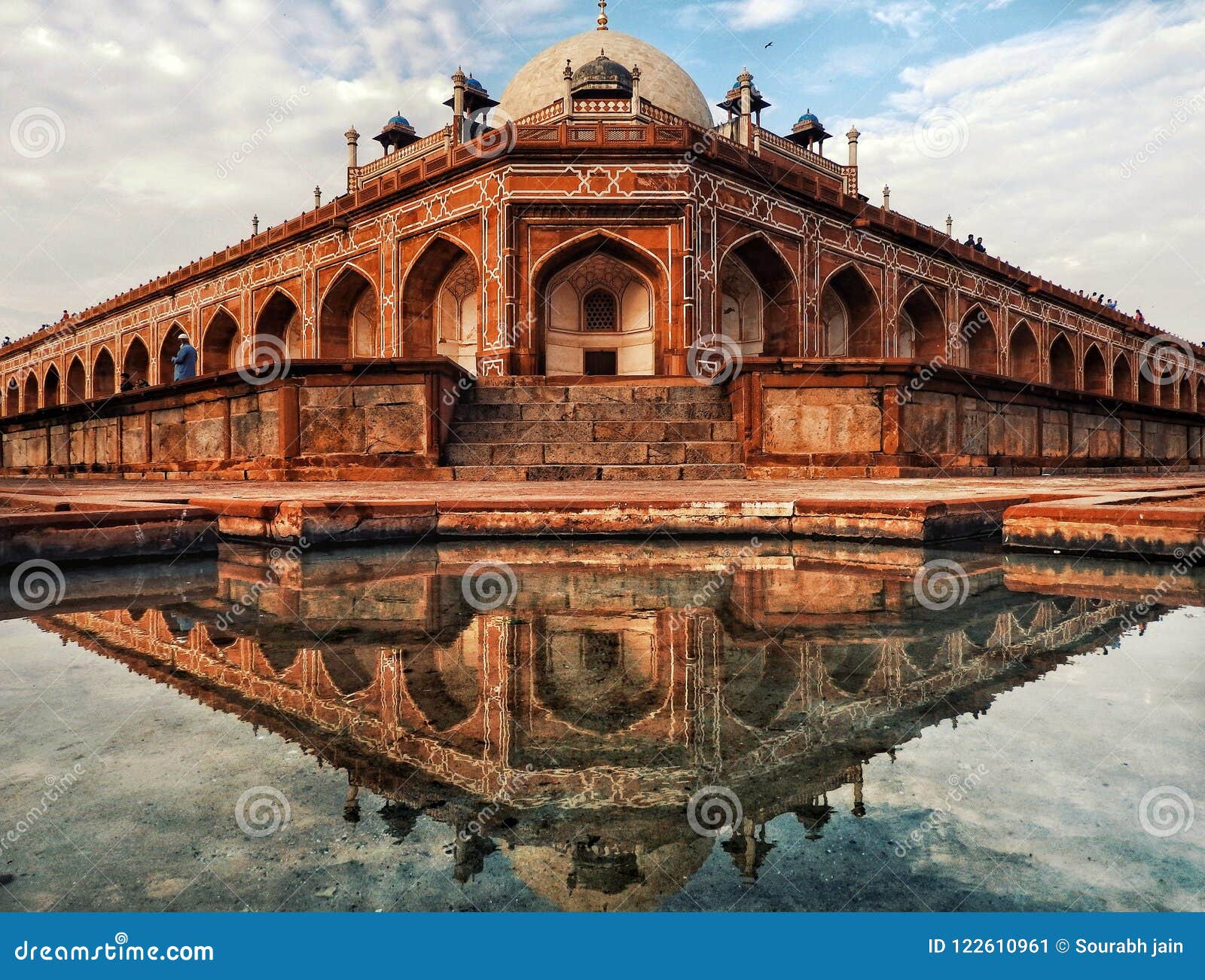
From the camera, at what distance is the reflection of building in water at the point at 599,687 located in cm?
91

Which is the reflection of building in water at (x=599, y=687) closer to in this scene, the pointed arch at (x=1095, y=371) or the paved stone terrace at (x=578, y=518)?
the paved stone terrace at (x=578, y=518)

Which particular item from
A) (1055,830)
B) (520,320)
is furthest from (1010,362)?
(1055,830)

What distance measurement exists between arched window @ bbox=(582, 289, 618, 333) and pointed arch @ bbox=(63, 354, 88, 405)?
2299cm

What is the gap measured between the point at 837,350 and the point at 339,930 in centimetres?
2029

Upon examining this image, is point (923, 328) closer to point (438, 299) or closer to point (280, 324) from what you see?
point (438, 299)

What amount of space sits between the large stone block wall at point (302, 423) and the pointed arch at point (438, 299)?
789 cm

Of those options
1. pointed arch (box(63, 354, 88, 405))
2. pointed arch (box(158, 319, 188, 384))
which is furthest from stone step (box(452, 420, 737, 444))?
pointed arch (box(63, 354, 88, 405))

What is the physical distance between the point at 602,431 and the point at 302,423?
307cm

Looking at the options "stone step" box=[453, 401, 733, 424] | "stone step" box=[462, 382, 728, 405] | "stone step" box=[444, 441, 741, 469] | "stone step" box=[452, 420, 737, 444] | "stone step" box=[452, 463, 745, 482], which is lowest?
"stone step" box=[452, 463, 745, 482]

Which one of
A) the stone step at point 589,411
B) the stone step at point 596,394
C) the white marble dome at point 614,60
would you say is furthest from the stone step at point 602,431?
the white marble dome at point 614,60

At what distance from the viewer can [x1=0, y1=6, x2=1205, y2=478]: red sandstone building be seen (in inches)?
288

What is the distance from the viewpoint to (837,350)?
19.4 m

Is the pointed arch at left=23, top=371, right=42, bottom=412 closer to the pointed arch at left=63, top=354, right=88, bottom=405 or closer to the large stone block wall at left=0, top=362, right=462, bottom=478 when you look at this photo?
the pointed arch at left=63, top=354, right=88, bottom=405

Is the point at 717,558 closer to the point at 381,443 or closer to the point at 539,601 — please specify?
the point at 539,601
